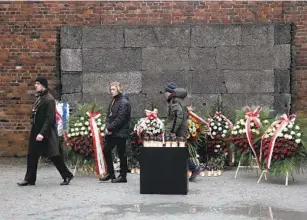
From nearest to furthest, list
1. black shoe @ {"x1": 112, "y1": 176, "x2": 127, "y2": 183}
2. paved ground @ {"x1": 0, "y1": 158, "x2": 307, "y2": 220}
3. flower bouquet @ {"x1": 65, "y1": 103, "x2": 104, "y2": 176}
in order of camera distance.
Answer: paved ground @ {"x1": 0, "y1": 158, "x2": 307, "y2": 220}
black shoe @ {"x1": 112, "y1": 176, "x2": 127, "y2": 183}
flower bouquet @ {"x1": 65, "y1": 103, "x2": 104, "y2": 176}

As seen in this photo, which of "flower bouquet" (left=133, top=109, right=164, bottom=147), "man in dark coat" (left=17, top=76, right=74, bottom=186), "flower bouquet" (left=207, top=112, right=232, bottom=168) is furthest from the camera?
"flower bouquet" (left=207, top=112, right=232, bottom=168)

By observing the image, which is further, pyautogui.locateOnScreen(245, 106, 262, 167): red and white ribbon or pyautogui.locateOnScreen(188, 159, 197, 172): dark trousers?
pyautogui.locateOnScreen(245, 106, 262, 167): red and white ribbon

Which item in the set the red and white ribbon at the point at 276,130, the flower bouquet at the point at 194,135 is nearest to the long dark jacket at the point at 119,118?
the flower bouquet at the point at 194,135

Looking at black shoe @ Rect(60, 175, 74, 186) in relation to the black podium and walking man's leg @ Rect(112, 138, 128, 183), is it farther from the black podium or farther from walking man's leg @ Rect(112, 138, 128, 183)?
the black podium

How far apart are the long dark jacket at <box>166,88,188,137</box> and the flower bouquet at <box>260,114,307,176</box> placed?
4.80 ft

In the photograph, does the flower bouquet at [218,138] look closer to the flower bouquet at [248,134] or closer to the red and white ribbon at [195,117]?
the red and white ribbon at [195,117]

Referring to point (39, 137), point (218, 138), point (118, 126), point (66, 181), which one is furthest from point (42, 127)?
point (218, 138)

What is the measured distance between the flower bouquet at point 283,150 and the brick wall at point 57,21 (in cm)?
369

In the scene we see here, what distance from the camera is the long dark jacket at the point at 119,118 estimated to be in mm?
11539

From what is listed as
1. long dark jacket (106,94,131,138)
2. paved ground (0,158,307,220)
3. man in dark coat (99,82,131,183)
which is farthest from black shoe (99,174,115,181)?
long dark jacket (106,94,131,138)

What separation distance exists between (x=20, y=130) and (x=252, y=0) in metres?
6.07

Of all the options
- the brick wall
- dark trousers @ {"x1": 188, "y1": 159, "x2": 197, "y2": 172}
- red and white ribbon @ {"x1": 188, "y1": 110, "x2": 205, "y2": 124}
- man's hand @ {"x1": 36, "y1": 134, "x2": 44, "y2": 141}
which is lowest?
dark trousers @ {"x1": 188, "y1": 159, "x2": 197, "y2": 172}

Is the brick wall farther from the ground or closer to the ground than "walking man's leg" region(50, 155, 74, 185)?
farther from the ground

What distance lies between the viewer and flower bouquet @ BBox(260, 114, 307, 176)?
1153 cm
